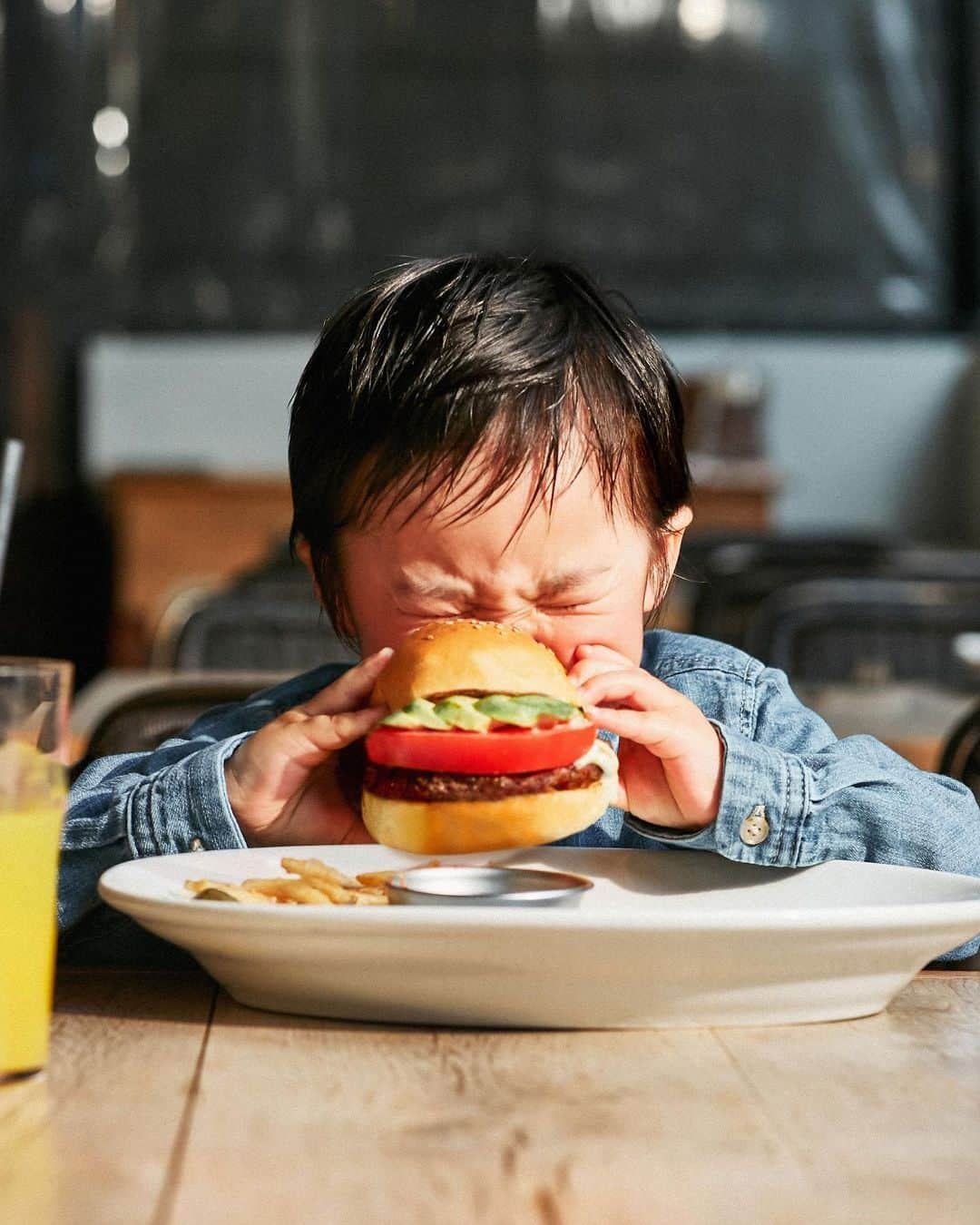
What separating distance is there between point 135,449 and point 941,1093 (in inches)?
268

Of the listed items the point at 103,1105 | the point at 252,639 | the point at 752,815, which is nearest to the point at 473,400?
the point at 752,815

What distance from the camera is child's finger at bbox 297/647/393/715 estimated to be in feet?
3.52

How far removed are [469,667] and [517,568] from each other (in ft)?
0.39

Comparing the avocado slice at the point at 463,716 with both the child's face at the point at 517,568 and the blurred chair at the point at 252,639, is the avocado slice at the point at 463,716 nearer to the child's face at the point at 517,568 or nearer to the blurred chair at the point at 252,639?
the child's face at the point at 517,568

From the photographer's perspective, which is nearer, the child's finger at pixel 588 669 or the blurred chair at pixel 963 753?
the child's finger at pixel 588 669

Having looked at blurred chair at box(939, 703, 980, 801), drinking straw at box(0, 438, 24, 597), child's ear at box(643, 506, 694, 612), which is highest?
drinking straw at box(0, 438, 24, 597)

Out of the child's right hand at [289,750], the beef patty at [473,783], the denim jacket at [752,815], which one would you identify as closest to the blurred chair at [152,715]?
the denim jacket at [752,815]

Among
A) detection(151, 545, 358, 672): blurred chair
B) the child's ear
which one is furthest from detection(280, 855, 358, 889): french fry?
detection(151, 545, 358, 672): blurred chair

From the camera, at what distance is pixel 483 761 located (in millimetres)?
988

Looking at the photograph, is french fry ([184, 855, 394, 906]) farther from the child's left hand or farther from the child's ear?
the child's ear

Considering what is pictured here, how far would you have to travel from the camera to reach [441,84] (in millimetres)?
7301

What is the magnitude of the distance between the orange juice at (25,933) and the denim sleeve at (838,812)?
17.1 inches

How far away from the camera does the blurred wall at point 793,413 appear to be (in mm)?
7227

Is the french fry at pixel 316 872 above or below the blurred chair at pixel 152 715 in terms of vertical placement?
above
